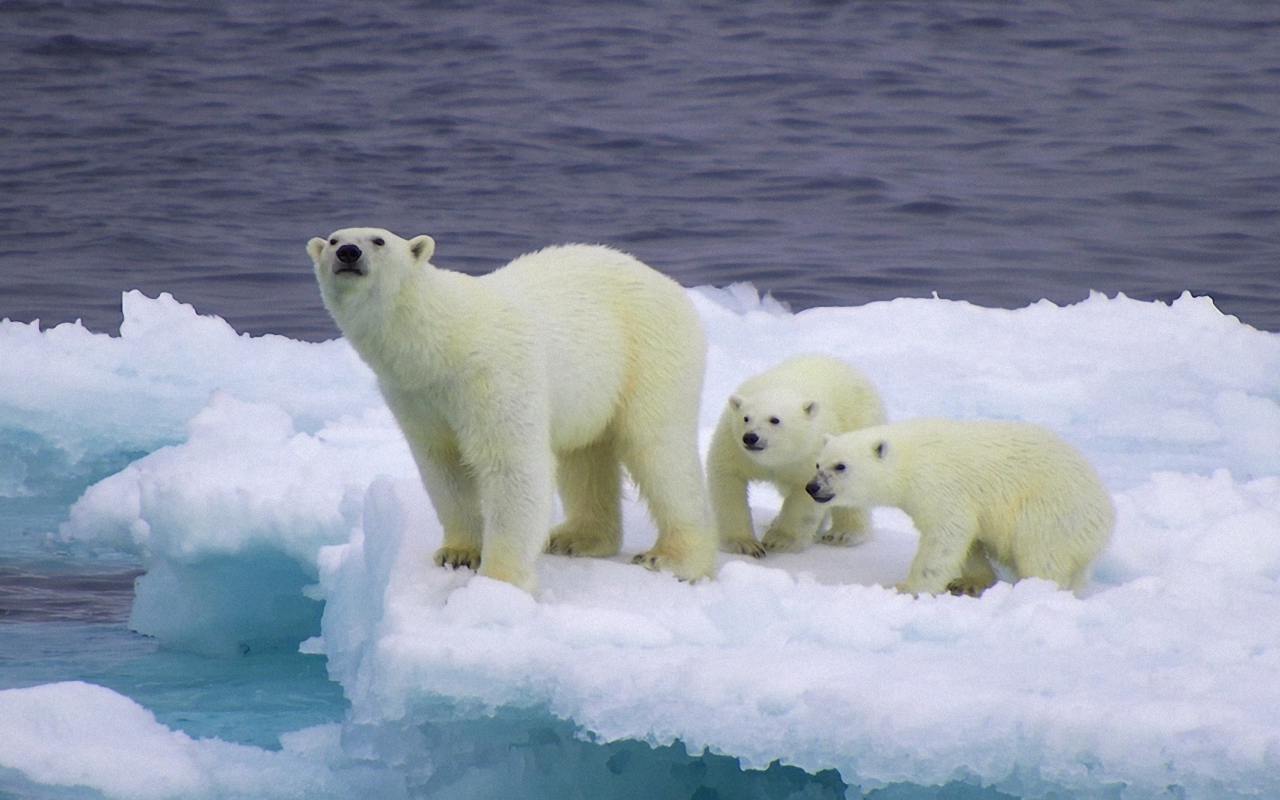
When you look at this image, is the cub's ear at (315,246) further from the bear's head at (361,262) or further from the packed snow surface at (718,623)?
the packed snow surface at (718,623)

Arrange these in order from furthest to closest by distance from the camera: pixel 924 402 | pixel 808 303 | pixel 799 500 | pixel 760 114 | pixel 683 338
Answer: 1. pixel 760 114
2. pixel 808 303
3. pixel 924 402
4. pixel 799 500
5. pixel 683 338

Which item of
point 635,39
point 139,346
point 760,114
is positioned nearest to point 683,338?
point 139,346

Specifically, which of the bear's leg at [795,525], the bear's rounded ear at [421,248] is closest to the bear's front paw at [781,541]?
the bear's leg at [795,525]

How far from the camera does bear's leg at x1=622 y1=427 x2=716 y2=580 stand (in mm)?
4809

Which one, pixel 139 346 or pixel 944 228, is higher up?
pixel 944 228

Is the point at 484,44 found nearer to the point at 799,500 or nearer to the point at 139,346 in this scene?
the point at 139,346

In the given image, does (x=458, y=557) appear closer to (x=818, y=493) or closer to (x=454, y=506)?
(x=454, y=506)

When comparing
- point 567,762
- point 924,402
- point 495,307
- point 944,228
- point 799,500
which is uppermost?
point 944,228

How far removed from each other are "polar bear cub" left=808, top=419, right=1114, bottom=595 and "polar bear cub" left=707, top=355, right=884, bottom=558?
0.26 meters

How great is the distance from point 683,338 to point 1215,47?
19.6m

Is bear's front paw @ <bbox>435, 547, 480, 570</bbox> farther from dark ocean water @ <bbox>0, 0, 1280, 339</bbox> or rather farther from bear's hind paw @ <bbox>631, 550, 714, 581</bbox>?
dark ocean water @ <bbox>0, 0, 1280, 339</bbox>

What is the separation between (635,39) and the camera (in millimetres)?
22578

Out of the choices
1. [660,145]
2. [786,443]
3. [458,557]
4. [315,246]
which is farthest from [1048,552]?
[660,145]

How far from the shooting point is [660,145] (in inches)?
729
